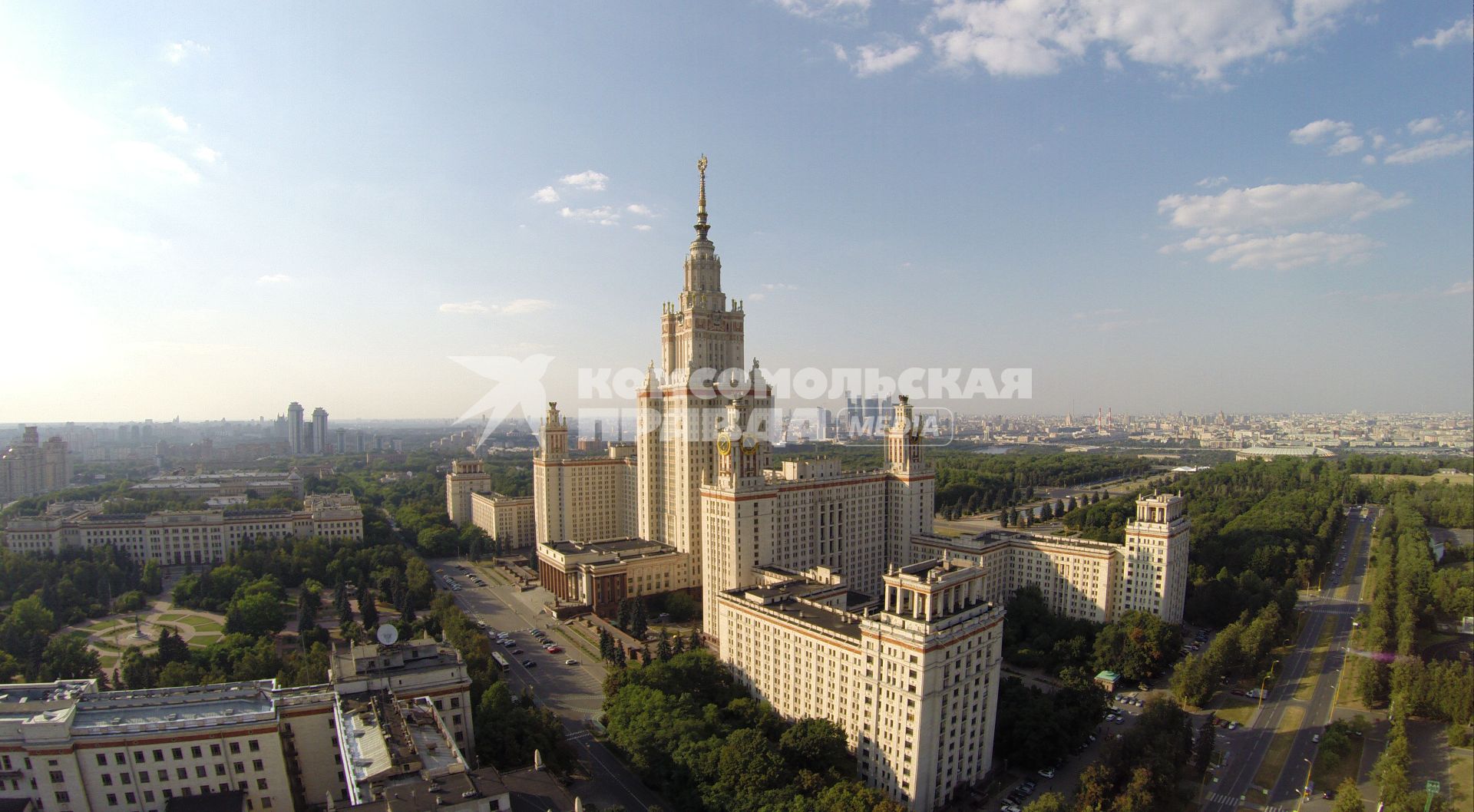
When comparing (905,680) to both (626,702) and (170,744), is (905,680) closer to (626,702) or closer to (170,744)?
(626,702)

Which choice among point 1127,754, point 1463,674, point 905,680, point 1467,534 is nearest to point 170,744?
point 905,680

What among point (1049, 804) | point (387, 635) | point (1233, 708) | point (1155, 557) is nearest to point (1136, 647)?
point (1233, 708)

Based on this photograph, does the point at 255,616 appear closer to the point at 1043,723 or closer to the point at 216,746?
the point at 216,746

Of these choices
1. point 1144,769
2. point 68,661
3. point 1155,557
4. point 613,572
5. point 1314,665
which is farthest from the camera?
point 613,572

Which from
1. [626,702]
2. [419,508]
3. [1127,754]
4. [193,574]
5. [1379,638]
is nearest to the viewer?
A: [1127,754]

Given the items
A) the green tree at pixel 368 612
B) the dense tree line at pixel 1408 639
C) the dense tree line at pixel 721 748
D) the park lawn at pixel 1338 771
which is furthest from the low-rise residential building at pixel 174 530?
the dense tree line at pixel 1408 639

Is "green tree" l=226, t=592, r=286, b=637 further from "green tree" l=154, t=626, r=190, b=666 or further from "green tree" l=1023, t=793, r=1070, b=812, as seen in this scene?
"green tree" l=1023, t=793, r=1070, b=812

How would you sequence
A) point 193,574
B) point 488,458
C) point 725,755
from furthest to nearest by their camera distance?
point 488,458 < point 193,574 < point 725,755
